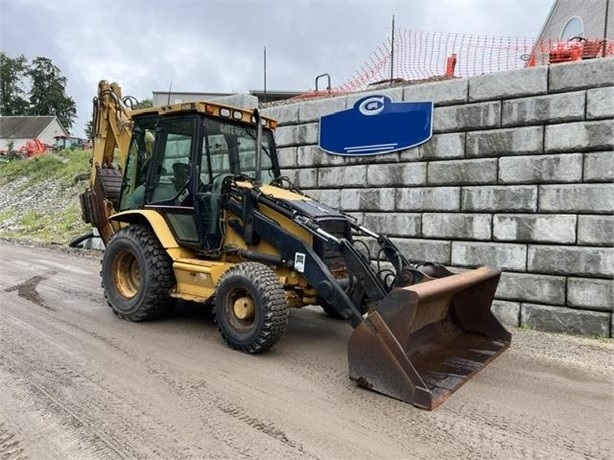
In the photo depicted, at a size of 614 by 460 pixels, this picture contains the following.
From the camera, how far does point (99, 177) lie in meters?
6.80

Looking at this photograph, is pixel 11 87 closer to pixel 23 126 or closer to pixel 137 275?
pixel 23 126

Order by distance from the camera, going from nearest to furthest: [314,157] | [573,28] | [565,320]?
[565,320]
[314,157]
[573,28]

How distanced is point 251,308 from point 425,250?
9.91 ft

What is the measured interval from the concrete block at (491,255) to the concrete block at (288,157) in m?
3.04

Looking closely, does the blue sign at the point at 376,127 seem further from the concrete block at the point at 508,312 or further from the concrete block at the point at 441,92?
the concrete block at the point at 508,312

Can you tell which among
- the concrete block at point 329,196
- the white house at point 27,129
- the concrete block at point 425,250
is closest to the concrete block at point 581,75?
the concrete block at point 425,250

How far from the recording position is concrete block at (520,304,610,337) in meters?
5.44

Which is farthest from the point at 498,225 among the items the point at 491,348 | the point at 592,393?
the point at 592,393

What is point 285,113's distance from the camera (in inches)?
323

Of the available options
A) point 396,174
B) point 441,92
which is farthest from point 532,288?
point 441,92

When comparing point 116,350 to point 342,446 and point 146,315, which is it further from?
point 342,446

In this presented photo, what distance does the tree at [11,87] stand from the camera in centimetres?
6612

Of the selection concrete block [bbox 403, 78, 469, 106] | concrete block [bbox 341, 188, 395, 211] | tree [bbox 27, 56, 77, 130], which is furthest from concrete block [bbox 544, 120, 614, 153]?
tree [bbox 27, 56, 77, 130]

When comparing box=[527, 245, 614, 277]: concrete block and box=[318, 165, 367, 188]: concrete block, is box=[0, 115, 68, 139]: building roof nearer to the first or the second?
box=[318, 165, 367, 188]: concrete block
